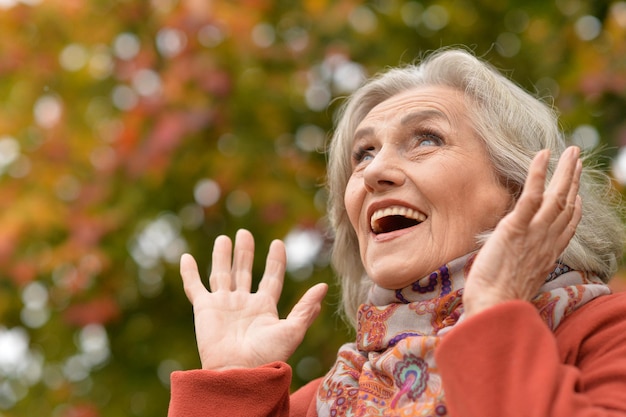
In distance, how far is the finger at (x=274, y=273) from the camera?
2146 millimetres

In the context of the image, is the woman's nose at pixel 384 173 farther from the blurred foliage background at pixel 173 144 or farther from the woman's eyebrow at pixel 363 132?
the blurred foliage background at pixel 173 144

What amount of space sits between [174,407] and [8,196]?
292 cm

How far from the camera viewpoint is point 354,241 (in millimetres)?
2326

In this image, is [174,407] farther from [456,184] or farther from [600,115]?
[600,115]

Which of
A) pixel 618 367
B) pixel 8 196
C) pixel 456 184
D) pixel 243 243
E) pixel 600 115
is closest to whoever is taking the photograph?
pixel 618 367

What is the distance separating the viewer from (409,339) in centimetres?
168

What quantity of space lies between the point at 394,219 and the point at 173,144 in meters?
2.26

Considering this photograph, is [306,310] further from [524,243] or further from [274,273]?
[524,243]

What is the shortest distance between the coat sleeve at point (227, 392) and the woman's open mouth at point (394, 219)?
0.39 m

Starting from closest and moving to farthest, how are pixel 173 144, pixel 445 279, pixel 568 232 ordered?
1. pixel 568 232
2. pixel 445 279
3. pixel 173 144

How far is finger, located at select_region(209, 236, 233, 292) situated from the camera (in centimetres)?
212

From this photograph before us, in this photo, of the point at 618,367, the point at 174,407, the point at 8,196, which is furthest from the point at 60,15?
the point at 618,367

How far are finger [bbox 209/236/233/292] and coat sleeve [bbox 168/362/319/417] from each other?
28 cm

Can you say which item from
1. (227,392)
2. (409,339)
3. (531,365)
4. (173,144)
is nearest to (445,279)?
(409,339)
